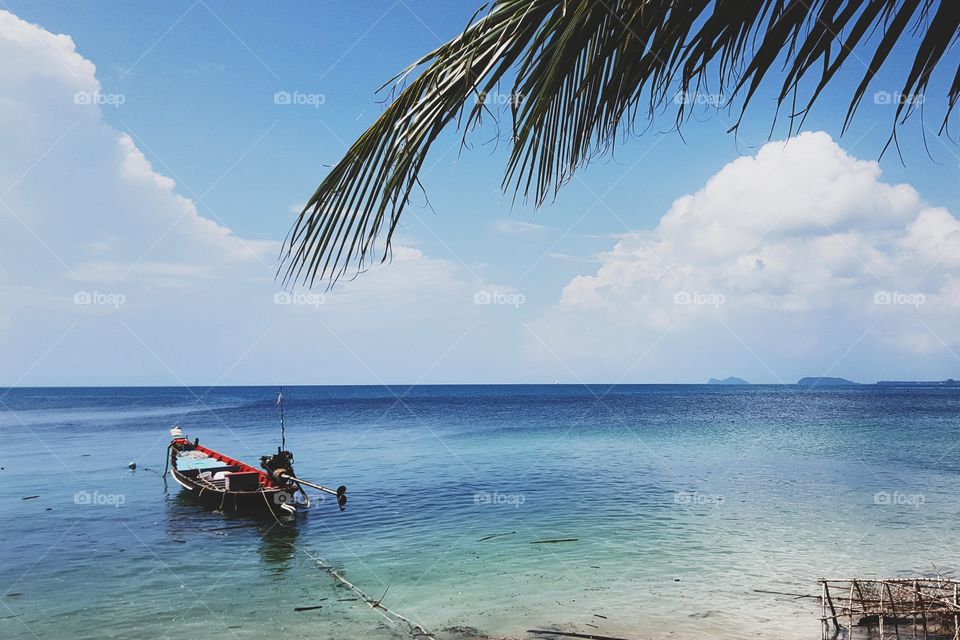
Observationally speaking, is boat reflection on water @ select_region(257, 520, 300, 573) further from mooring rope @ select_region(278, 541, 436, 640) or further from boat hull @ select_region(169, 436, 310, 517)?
boat hull @ select_region(169, 436, 310, 517)

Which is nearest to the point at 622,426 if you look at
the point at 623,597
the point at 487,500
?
the point at 487,500

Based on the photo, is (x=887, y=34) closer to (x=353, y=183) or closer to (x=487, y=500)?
(x=353, y=183)

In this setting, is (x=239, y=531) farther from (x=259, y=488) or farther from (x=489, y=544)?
(x=489, y=544)

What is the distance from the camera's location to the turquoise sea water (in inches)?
457

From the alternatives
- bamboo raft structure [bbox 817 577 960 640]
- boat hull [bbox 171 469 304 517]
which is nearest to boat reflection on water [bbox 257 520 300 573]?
boat hull [bbox 171 469 304 517]

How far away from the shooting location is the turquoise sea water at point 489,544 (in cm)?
1162

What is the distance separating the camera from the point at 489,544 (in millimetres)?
16375

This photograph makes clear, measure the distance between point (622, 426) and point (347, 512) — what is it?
39238 millimetres

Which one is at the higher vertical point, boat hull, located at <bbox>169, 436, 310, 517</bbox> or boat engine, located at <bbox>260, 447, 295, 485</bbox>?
boat engine, located at <bbox>260, 447, 295, 485</bbox>

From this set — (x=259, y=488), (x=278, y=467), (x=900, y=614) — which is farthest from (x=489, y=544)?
(x=900, y=614)

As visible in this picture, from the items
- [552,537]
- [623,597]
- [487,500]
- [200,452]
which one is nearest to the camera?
[623,597]

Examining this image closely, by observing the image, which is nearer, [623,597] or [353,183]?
[353,183]

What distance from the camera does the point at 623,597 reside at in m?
12.3

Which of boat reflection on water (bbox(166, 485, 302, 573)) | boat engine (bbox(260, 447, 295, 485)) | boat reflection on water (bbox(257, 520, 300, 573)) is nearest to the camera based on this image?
boat reflection on water (bbox(257, 520, 300, 573))
